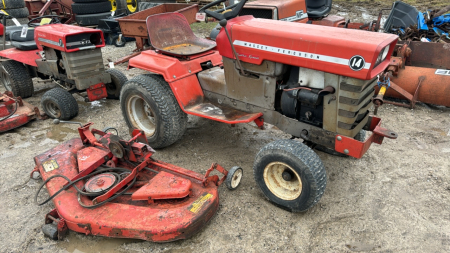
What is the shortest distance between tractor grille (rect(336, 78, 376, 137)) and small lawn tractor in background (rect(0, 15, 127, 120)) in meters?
3.28

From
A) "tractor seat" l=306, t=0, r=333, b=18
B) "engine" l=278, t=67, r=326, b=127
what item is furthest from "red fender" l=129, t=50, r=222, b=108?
"tractor seat" l=306, t=0, r=333, b=18

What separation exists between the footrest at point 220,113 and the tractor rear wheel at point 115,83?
1958mm

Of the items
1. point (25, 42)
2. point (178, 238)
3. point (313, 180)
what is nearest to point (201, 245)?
point (178, 238)

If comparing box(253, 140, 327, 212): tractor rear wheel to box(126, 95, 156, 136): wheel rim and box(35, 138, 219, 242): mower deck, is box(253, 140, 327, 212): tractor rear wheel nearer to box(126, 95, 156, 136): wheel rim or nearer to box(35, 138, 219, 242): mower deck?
box(35, 138, 219, 242): mower deck

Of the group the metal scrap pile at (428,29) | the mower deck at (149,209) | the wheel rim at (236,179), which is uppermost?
the metal scrap pile at (428,29)

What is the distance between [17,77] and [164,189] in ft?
12.5

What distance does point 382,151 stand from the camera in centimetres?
334

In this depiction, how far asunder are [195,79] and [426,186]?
7.83ft

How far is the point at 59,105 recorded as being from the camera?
4.02 metres

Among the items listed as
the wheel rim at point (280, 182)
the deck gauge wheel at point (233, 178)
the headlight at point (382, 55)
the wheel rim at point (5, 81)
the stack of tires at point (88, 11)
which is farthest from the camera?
the stack of tires at point (88, 11)

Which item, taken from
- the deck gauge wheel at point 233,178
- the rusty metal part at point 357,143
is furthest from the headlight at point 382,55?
the deck gauge wheel at point 233,178

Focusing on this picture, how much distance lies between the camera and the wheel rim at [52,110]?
165 inches

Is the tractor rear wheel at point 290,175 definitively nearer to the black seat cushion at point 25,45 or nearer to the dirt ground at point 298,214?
the dirt ground at point 298,214

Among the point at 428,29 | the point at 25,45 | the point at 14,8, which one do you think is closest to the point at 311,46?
the point at 25,45
